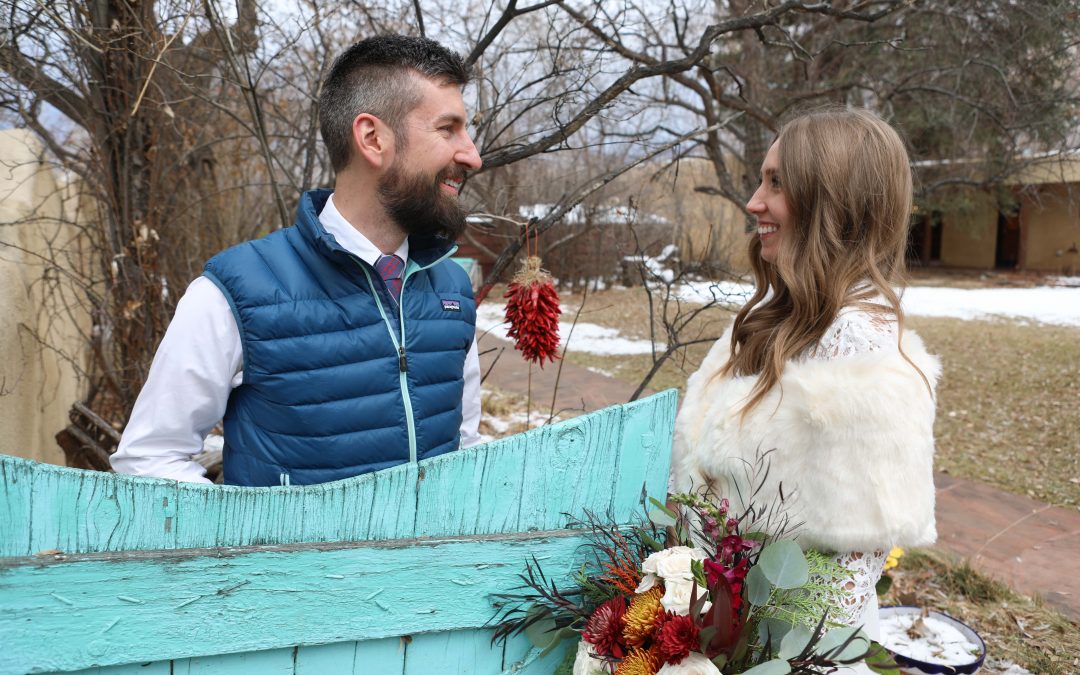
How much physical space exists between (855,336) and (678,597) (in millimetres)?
730

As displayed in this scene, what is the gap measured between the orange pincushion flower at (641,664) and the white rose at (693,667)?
0.07 feet

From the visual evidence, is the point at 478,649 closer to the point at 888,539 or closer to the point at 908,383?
the point at 888,539

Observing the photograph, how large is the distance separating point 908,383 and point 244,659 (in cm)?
130

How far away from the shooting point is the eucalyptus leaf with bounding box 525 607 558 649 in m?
1.26

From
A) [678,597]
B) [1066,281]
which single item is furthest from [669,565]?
[1066,281]

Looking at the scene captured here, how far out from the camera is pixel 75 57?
3.11m

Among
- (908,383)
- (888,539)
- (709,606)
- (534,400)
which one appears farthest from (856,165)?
(534,400)

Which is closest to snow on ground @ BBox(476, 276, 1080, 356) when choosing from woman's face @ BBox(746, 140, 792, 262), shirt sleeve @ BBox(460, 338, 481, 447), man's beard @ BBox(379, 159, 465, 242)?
shirt sleeve @ BBox(460, 338, 481, 447)

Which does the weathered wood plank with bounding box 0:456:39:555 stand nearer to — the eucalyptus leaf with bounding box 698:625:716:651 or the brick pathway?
the eucalyptus leaf with bounding box 698:625:716:651

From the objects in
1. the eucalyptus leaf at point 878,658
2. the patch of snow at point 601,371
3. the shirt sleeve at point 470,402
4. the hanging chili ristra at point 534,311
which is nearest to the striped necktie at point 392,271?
the shirt sleeve at point 470,402

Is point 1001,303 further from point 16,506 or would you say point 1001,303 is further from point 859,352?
point 16,506

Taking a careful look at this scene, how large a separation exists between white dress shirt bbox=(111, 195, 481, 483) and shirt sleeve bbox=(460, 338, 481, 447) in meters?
0.66

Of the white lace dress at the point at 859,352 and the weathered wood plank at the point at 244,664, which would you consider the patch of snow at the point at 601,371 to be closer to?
the white lace dress at the point at 859,352

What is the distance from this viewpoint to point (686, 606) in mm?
1157
